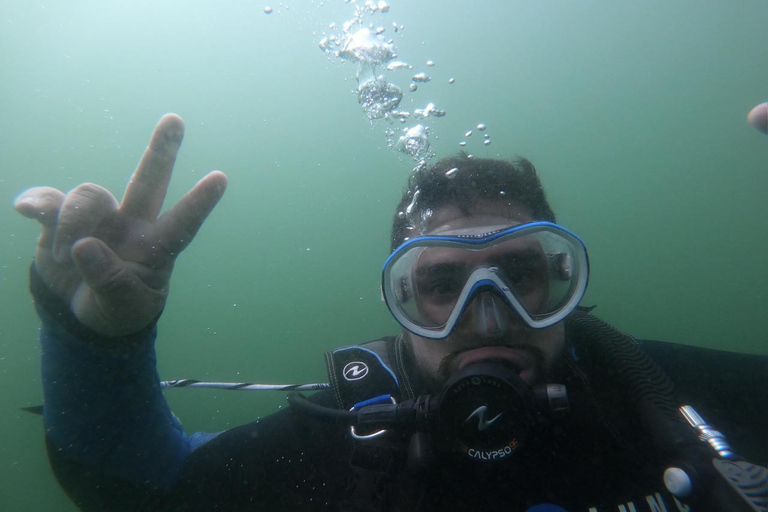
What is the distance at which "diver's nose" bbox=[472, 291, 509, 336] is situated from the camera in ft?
6.52

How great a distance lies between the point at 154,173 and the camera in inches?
71.6

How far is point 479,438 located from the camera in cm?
170

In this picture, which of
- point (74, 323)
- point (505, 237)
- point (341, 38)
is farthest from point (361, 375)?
point (341, 38)

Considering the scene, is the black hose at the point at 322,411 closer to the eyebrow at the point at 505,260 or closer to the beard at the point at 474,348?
the beard at the point at 474,348

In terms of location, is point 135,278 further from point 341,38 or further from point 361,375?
point 341,38

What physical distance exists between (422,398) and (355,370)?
636mm

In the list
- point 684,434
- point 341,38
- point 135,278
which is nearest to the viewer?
point 684,434

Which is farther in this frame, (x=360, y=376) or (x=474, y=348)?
(x=360, y=376)

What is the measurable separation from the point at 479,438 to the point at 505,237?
103 cm

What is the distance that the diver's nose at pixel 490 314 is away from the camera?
199 centimetres

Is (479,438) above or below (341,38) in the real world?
below

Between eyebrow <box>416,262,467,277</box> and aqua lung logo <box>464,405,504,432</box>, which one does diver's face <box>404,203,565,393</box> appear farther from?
aqua lung logo <box>464,405,504,432</box>

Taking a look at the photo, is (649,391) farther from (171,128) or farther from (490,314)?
(171,128)

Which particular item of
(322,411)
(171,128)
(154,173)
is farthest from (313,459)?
(171,128)
